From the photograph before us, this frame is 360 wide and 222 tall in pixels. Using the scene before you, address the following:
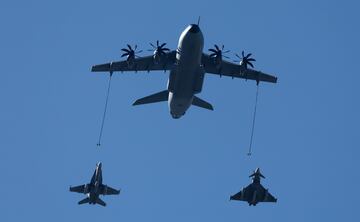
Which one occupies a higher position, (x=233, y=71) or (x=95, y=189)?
(x=233, y=71)

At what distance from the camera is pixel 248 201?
77125mm

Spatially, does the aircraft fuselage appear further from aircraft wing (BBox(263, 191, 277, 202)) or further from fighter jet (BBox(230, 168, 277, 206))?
aircraft wing (BBox(263, 191, 277, 202))

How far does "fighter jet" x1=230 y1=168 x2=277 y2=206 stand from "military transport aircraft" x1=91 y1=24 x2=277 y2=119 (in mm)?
7722

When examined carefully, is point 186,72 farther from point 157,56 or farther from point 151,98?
point 151,98

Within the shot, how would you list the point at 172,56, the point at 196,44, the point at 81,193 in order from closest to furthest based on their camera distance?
the point at 196,44
the point at 172,56
the point at 81,193

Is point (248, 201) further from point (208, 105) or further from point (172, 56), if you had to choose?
point (172, 56)

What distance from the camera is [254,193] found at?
251ft

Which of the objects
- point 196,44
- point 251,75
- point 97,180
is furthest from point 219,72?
point 97,180

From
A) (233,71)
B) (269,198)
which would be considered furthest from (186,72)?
(269,198)

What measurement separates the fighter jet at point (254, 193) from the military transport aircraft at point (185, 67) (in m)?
7.72

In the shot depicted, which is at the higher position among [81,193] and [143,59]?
[143,59]

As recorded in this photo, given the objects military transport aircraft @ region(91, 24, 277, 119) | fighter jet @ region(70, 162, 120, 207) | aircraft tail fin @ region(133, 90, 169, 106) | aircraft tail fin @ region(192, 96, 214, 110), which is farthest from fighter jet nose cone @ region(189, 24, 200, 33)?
fighter jet @ region(70, 162, 120, 207)

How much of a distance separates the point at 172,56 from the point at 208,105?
5.90 metres

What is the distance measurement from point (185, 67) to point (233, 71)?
8431mm
